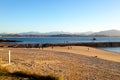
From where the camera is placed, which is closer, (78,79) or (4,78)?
(4,78)

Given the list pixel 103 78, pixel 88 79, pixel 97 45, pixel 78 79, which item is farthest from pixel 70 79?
pixel 97 45

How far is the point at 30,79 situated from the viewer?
7.76 metres

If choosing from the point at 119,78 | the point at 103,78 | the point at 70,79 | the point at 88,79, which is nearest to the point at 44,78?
the point at 70,79

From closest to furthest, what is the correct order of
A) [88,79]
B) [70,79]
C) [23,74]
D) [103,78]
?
[23,74], [70,79], [88,79], [103,78]

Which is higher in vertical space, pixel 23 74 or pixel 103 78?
pixel 23 74

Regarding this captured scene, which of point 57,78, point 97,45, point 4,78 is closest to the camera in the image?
point 4,78

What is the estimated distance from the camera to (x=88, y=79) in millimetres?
11359

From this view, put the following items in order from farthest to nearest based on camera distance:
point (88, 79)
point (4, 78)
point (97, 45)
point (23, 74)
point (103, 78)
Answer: point (97, 45)
point (103, 78)
point (88, 79)
point (23, 74)
point (4, 78)

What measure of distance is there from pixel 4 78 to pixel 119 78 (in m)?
7.53

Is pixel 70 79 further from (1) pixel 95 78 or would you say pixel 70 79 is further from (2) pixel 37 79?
(2) pixel 37 79

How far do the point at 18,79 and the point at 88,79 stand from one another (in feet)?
15.9

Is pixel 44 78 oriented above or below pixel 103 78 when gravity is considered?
above

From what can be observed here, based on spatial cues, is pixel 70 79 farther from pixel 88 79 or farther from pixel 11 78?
pixel 11 78

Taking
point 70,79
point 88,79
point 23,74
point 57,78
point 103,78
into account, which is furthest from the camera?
point 103,78
